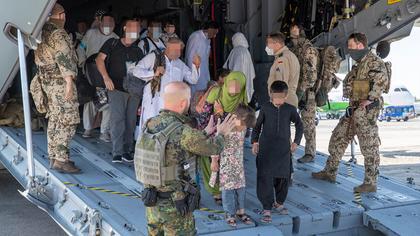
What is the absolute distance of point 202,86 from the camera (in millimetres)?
5344

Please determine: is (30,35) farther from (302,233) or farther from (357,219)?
(357,219)

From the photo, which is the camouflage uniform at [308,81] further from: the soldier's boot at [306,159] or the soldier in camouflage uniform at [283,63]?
the soldier in camouflage uniform at [283,63]

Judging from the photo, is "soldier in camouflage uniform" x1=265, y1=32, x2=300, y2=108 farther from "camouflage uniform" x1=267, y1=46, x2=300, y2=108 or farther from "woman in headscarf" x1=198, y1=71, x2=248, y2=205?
"woman in headscarf" x1=198, y1=71, x2=248, y2=205

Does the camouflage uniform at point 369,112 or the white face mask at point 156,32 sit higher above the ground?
the white face mask at point 156,32

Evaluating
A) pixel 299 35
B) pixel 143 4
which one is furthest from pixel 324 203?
pixel 143 4

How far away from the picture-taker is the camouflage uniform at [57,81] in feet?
14.1

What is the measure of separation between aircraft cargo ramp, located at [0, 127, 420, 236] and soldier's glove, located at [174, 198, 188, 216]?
645 millimetres

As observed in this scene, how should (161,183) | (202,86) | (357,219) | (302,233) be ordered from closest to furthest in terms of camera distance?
(161,183) → (302,233) → (357,219) → (202,86)

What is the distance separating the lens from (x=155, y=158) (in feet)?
8.63

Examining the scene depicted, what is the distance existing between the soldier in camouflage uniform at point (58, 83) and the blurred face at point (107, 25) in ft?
2.76

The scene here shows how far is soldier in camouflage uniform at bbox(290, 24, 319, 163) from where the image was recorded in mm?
5430

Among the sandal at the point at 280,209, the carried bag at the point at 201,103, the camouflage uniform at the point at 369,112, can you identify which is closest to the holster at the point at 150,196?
the sandal at the point at 280,209

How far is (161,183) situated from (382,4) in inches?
152

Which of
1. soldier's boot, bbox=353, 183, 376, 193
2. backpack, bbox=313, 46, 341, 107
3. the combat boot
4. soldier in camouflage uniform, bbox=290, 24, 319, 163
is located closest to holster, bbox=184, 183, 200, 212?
soldier's boot, bbox=353, 183, 376, 193
